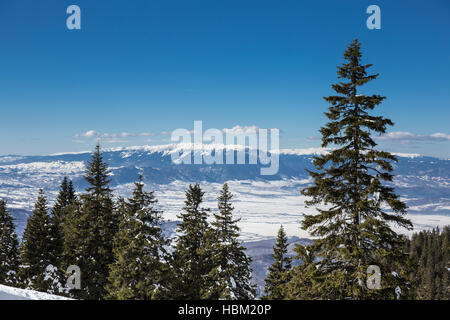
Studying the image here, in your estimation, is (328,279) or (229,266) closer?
(328,279)

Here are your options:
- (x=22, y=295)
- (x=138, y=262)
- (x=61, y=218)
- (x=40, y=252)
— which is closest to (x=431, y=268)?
(x=138, y=262)

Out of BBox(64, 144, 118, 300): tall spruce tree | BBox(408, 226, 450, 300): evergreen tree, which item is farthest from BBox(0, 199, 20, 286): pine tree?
→ BBox(408, 226, 450, 300): evergreen tree

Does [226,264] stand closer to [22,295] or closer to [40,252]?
[22,295]

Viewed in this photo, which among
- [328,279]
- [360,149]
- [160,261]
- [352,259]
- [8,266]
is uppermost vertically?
[360,149]
